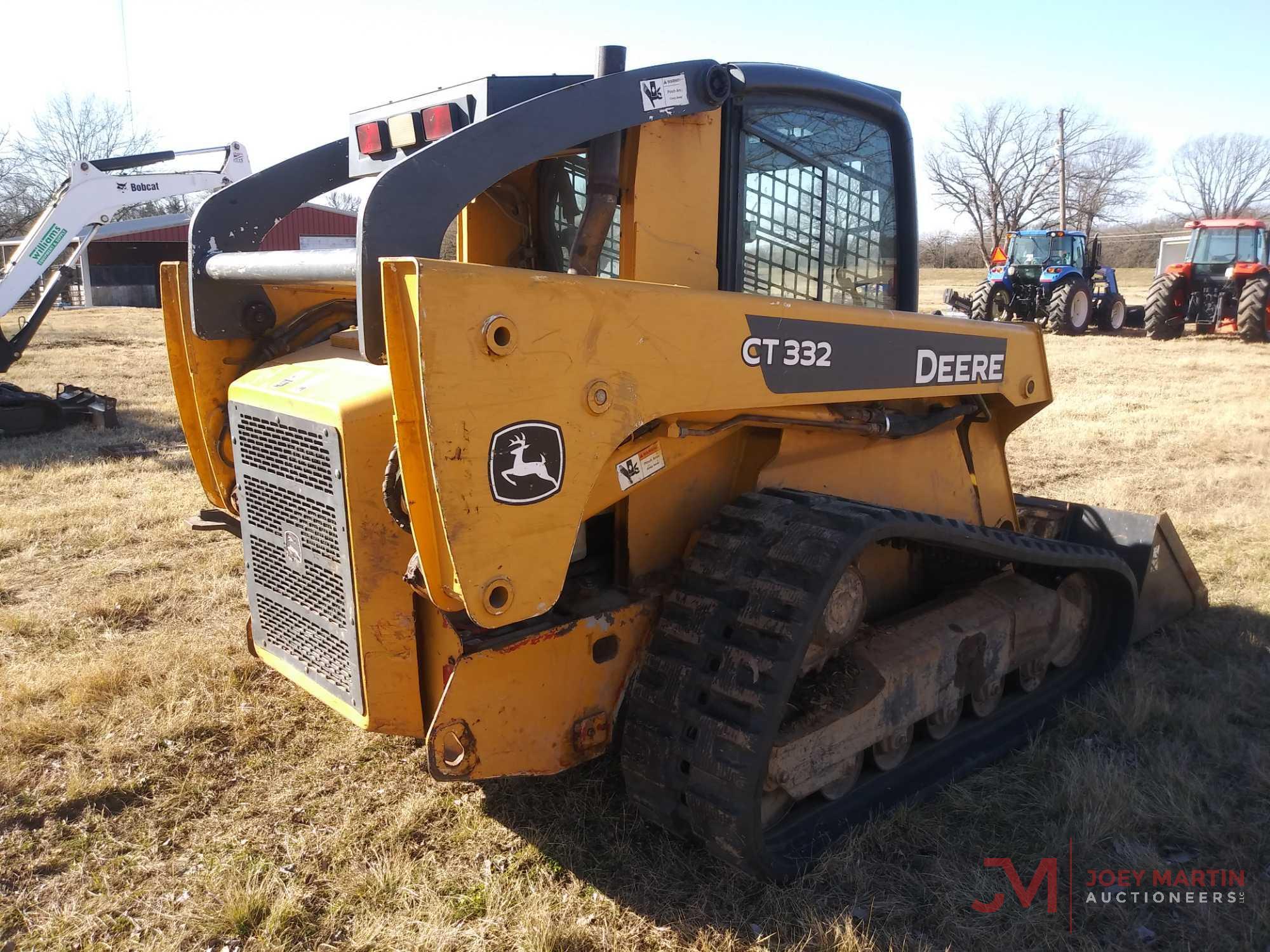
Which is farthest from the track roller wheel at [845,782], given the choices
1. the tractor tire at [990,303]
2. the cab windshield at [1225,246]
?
the cab windshield at [1225,246]

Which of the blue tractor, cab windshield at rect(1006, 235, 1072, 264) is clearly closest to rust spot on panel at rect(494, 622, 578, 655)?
the blue tractor

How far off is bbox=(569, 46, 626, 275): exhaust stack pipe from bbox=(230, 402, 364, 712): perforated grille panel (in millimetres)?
850

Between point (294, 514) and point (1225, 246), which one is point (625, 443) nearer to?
point (294, 514)

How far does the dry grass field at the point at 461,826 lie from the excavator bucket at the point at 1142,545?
0.15m

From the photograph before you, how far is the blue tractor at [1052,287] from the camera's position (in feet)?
65.5

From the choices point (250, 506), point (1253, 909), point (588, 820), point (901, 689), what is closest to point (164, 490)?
point (250, 506)

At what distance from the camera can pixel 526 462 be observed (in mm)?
2230

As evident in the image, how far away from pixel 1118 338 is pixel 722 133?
19.0 m

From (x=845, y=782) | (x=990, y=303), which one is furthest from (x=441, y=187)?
(x=990, y=303)

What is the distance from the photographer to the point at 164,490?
23.8ft

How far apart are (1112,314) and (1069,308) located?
1649 mm

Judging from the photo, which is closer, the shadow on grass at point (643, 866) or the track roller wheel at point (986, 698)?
the shadow on grass at point (643, 866)

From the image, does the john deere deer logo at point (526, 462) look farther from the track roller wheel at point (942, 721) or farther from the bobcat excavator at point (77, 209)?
the bobcat excavator at point (77, 209)

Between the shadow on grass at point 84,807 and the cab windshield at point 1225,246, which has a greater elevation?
the cab windshield at point 1225,246
